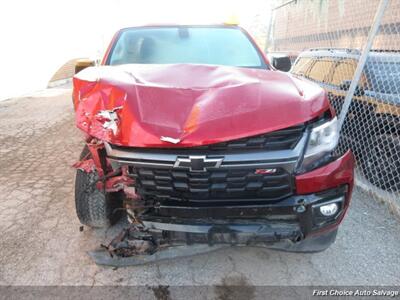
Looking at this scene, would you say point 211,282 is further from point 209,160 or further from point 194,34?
point 194,34

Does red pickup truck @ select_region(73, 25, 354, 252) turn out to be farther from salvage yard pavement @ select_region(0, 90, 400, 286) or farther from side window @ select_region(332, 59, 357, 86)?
side window @ select_region(332, 59, 357, 86)

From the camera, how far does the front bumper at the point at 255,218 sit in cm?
195

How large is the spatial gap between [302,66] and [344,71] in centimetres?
136

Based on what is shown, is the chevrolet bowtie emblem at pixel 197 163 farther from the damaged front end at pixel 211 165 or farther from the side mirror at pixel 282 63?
the side mirror at pixel 282 63

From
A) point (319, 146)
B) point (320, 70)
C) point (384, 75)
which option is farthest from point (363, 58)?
point (319, 146)

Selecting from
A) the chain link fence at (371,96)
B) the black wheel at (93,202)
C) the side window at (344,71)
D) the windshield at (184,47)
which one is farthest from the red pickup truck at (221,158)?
the side window at (344,71)

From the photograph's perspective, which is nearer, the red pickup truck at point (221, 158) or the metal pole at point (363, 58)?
the red pickup truck at point (221, 158)

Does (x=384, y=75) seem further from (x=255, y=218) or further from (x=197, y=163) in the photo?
(x=197, y=163)

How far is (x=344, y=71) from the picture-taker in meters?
4.58

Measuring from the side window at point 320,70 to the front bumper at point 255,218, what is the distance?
3426 mm

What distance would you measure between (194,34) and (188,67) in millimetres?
1153

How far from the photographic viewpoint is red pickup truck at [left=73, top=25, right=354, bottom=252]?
6.06 ft

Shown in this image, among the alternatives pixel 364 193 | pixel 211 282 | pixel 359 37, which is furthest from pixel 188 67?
pixel 359 37

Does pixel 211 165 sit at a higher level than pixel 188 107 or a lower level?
lower
